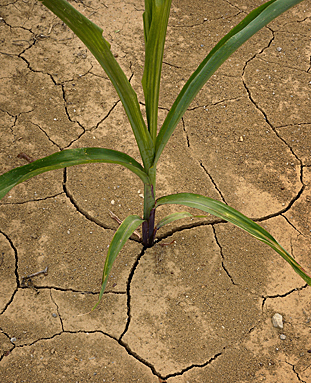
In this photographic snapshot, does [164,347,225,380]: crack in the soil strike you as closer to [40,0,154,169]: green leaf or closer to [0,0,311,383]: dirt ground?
[0,0,311,383]: dirt ground

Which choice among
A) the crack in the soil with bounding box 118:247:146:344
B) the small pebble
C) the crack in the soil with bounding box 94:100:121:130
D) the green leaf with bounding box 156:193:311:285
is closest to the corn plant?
the green leaf with bounding box 156:193:311:285

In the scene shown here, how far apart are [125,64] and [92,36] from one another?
5.58 feet

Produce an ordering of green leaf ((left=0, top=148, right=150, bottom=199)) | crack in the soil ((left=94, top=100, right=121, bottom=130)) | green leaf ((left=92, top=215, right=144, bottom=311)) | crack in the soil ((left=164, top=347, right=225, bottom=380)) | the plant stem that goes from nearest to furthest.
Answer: green leaf ((left=0, top=148, right=150, bottom=199)) < green leaf ((left=92, top=215, right=144, bottom=311)) < the plant stem < crack in the soil ((left=164, top=347, right=225, bottom=380)) < crack in the soil ((left=94, top=100, right=121, bottom=130))

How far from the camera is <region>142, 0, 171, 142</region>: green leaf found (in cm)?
98

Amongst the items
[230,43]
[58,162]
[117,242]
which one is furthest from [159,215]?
[230,43]

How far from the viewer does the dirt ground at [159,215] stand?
164 cm

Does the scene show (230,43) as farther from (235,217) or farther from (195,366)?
(195,366)

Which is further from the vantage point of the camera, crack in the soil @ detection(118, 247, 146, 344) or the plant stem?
crack in the soil @ detection(118, 247, 146, 344)

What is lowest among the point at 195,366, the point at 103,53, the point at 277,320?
the point at 195,366

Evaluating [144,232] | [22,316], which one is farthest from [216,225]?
[22,316]

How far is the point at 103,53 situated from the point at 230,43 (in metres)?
0.41

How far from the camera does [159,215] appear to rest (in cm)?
199

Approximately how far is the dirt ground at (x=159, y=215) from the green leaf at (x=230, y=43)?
2.93 feet

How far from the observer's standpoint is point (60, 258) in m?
1.84
